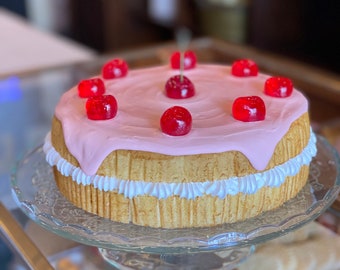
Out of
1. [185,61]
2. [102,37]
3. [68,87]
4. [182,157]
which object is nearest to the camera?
[182,157]

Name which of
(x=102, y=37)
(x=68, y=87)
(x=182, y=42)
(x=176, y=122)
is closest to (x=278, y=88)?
(x=176, y=122)

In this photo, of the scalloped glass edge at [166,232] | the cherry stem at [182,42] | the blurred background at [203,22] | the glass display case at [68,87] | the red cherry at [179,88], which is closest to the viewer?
the scalloped glass edge at [166,232]

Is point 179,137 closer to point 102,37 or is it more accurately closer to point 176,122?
point 176,122

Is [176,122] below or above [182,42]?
above

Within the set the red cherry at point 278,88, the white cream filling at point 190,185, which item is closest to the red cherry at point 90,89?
the white cream filling at point 190,185

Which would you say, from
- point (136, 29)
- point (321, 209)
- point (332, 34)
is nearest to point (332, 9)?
point (332, 34)

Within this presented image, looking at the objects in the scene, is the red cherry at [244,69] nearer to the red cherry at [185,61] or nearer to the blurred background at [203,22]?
the red cherry at [185,61]

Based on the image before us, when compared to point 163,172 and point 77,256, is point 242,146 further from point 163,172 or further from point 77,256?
point 77,256
